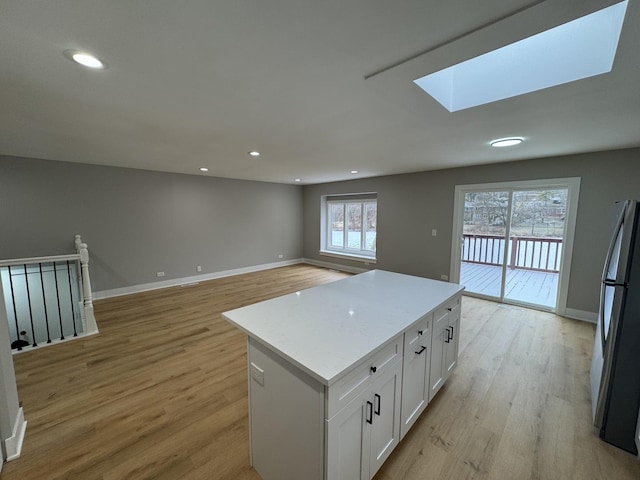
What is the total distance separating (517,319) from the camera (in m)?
3.55

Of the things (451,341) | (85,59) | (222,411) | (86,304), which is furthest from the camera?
(86,304)

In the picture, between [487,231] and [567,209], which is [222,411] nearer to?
[487,231]

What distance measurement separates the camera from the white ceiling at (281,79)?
1026 mm

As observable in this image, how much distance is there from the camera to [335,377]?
953 millimetres

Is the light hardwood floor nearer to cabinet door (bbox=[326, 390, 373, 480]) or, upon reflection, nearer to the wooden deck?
cabinet door (bbox=[326, 390, 373, 480])

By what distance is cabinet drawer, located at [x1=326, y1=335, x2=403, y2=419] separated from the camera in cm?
101

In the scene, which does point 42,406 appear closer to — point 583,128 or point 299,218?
point 583,128

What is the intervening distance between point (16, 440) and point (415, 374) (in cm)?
259

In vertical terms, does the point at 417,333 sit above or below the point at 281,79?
below

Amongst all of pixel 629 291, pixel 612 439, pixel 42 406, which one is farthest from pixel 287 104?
pixel 612 439

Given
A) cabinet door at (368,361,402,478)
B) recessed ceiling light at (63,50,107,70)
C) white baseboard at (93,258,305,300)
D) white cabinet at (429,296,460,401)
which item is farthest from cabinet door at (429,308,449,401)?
white baseboard at (93,258,305,300)

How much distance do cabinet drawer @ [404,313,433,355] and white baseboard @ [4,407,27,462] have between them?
249cm

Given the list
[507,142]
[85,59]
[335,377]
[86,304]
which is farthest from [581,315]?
[86,304]

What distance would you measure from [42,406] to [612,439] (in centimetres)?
413
